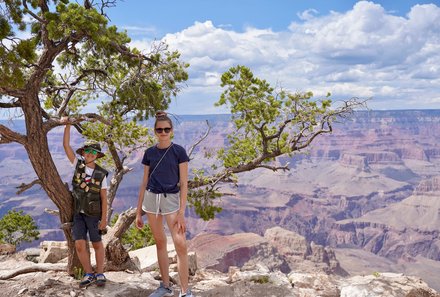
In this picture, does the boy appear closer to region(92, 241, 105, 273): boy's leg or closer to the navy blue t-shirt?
region(92, 241, 105, 273): boy's leg

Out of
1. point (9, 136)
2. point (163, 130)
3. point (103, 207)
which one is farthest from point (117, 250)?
point (163, 130)

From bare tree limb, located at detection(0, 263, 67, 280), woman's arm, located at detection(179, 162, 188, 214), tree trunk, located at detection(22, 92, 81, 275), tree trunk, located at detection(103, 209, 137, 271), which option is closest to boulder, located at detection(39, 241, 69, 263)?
tree trunk, located at detection(103, 209, 137, 271)

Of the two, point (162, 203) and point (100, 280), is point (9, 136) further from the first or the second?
point (162, 203)

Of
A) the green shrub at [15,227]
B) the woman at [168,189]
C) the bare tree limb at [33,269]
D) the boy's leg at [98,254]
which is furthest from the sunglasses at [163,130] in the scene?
the green shrub at [15,227]

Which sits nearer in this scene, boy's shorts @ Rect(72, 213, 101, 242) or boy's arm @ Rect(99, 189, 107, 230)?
boy's arm @ Rect(99, 189, 107, 230)

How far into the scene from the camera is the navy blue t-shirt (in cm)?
625

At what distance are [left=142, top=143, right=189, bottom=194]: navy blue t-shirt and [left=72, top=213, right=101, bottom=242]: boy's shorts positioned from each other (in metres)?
1.64

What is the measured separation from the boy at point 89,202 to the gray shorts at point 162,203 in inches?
49.8

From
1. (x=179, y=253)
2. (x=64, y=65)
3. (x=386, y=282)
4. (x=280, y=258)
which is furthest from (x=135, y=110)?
(x=280, y=258)

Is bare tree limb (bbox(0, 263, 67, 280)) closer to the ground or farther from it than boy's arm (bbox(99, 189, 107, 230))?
closer to the ground

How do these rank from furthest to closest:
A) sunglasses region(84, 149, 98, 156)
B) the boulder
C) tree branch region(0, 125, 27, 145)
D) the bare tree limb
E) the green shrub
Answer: the green shrub, the boulder, the bare tree limb, tree branch region(0, 125, 27, 145), sunglasses region(84, 149, 98, 156)

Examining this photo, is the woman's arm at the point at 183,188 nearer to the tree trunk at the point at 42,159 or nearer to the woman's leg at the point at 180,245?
the woman's leg at the point at 180,245

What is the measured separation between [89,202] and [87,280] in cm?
147

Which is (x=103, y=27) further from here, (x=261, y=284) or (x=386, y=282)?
(x=386, y=282)
